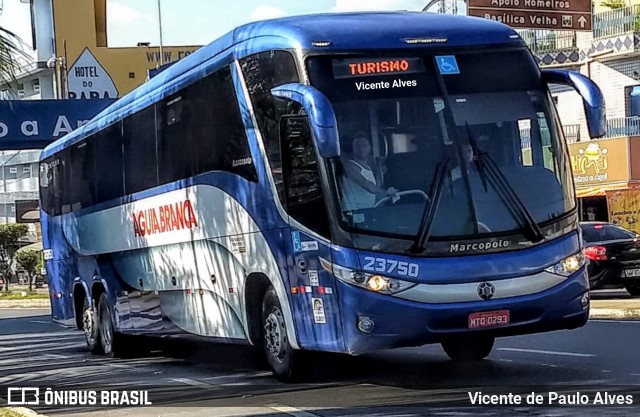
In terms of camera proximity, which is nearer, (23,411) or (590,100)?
(23,411)

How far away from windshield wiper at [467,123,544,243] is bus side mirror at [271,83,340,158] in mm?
1391

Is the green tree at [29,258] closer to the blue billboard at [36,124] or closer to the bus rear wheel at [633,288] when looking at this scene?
the blue billboard at [36,124]

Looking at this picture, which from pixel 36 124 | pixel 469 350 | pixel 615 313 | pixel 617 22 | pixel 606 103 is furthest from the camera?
pixel 606 103

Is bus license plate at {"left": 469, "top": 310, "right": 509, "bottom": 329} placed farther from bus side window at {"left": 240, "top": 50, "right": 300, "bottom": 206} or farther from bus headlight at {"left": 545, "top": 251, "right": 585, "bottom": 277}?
bus side window at {"left": 240, "top": 50, "right": 300, "bottom": 206}

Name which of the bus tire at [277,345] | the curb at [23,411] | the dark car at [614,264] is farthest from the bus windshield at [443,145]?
the dark car at [614,264]

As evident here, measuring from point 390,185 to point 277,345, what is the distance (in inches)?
97.4

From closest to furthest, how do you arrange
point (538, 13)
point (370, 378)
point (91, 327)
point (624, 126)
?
point (370, 378)
point (91, 327)
point (538, 13)
point (624, 126)

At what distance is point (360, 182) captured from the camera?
10.4m

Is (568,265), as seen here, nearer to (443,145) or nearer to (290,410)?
(443,145)

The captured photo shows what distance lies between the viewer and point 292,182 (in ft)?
35.9

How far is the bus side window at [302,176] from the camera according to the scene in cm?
1059

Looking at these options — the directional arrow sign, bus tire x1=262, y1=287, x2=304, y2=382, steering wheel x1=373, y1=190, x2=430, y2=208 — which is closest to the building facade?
the directional arrow sign

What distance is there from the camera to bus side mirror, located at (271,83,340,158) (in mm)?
9977

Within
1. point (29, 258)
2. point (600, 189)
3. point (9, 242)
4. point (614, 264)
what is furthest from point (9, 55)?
point (9, 242)
